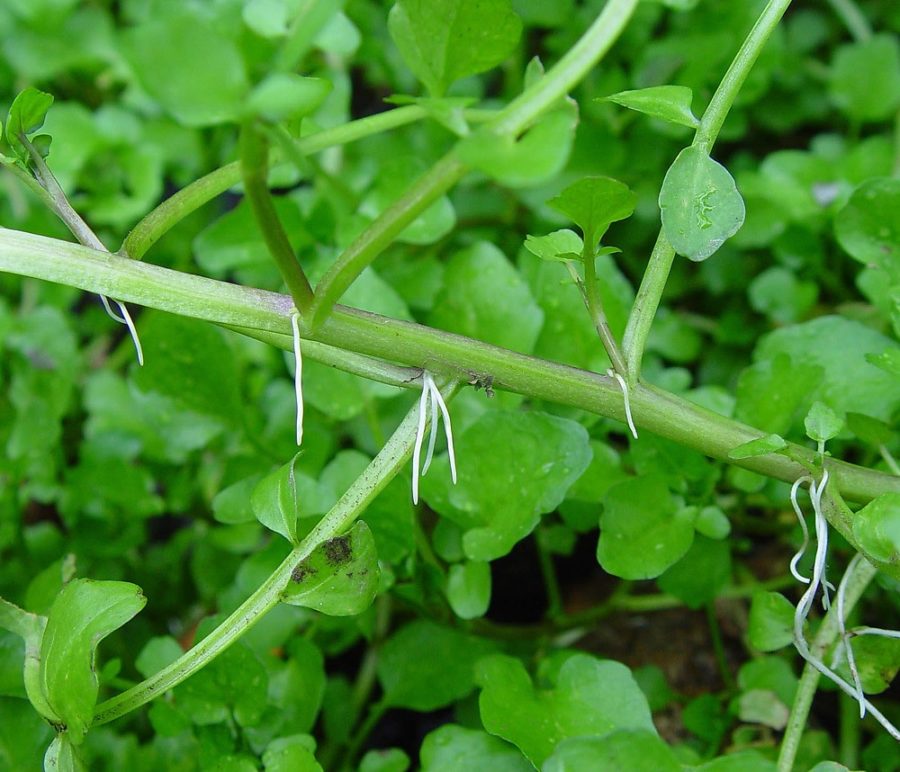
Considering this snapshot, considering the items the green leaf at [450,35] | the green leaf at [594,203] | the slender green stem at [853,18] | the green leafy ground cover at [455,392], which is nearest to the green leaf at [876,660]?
the green leafy ground cover at [455,392]

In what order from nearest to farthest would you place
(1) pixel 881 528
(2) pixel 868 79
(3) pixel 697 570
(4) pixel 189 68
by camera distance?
(4) pixel 189 68 < (1) pixel 881 528 < (3) pixel 697 570 < (2) pixel 868 79

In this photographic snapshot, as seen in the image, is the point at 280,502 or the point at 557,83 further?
the point at 280,502

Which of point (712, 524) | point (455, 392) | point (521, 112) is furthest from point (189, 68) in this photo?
point (712, 524)

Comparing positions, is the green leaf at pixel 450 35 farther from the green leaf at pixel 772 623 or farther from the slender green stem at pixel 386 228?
the green leaf at pixel 772 623

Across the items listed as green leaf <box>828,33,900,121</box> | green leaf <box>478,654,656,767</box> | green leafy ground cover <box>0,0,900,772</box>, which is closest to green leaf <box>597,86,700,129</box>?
green leafy ground cover <box>0,0,900,772</box>

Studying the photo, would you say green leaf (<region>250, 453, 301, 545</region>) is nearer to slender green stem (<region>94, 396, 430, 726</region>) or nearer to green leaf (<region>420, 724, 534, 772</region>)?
slender green stem (<region>94, 396, 430, 726</region>)

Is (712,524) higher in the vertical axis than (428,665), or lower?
higher

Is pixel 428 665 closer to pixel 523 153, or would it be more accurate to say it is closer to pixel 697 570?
pixel 697 570

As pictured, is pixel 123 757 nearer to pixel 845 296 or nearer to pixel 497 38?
pixel 497 38

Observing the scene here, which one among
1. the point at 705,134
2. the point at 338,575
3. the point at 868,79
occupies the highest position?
the point at 705,134
